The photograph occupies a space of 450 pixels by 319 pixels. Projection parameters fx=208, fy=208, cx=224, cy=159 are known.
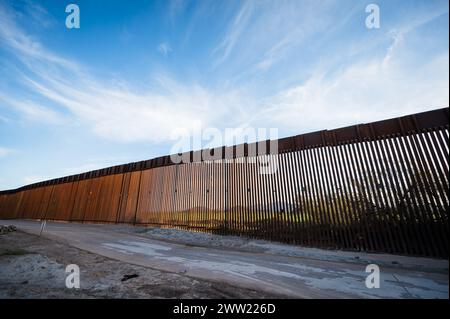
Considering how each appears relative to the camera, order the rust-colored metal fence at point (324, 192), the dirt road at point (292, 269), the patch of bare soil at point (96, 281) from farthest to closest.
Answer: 1. the rust-colored metal fence at point (324, 192)
2. the dirt road at point (292, 269)
3. the patch of bare soil at point (96, 281)

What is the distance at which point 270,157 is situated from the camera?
7371 millimetres

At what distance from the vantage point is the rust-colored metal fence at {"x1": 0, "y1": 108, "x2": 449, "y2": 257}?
468 centimetres

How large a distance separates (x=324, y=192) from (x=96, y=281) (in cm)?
556

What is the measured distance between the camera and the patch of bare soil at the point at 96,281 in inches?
111

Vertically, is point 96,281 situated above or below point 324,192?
below

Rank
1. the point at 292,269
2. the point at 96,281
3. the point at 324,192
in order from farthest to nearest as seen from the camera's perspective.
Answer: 1. the point at 324,192
2. the point at 292,269
3. the point at 96,281

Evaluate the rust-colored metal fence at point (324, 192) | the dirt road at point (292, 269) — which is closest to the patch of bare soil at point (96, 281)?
the dirt road at point (292, 269)

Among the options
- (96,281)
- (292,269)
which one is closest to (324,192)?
(292,269)

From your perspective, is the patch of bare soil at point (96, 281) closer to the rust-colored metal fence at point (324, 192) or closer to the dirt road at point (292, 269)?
the dirt road at point (292, 269)

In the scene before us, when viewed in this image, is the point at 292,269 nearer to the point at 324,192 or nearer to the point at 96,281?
the point at 324,192

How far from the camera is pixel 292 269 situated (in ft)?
13.2

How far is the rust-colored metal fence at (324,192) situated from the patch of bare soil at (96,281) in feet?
11.9
